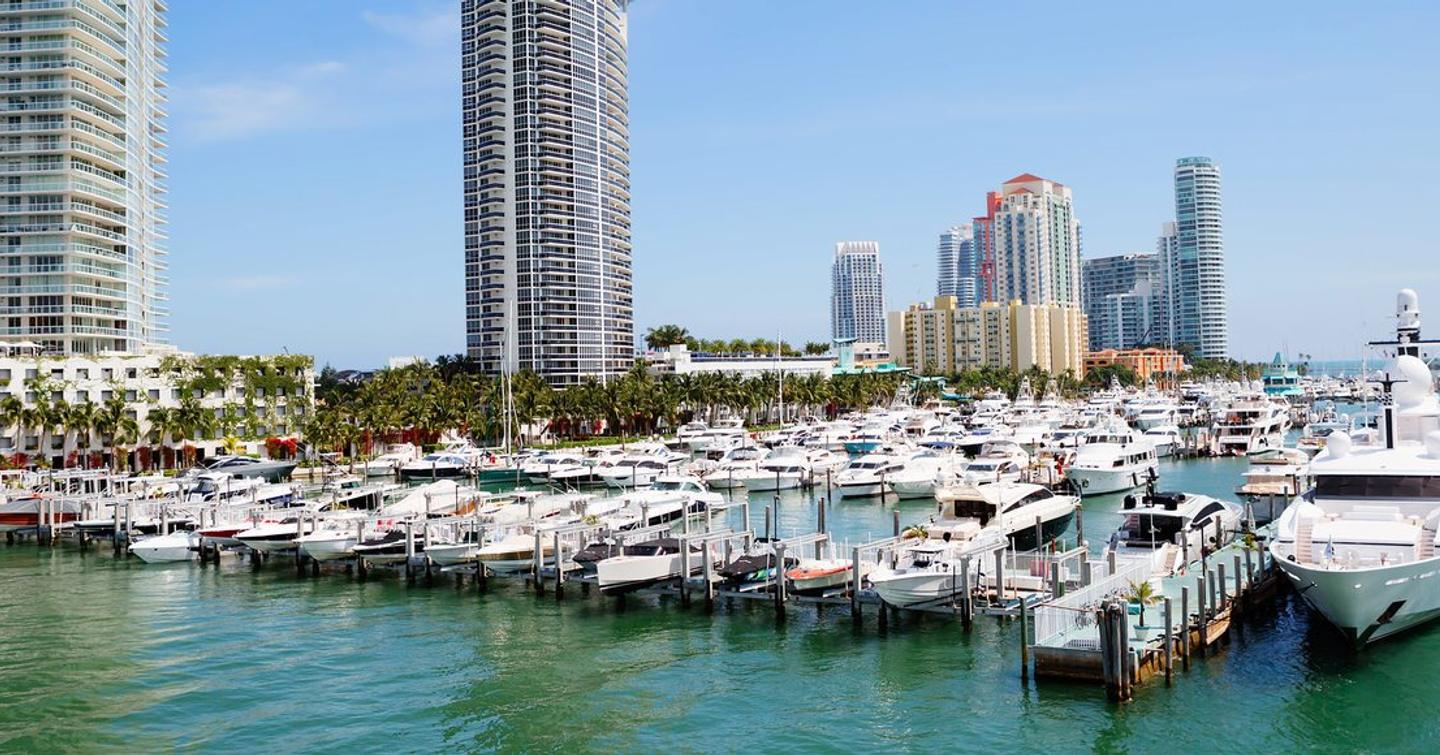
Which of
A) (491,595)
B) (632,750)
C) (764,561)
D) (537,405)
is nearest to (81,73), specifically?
(537,405)

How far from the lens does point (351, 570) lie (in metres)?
56.8

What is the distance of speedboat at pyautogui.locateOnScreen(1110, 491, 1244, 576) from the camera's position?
4328 centimetres

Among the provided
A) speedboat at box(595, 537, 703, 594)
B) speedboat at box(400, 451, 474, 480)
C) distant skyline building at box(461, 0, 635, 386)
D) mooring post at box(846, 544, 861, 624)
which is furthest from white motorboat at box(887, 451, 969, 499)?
distant skyline building at box(461, 0, 635, 386)

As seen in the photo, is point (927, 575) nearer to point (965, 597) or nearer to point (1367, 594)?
point (965, 597)

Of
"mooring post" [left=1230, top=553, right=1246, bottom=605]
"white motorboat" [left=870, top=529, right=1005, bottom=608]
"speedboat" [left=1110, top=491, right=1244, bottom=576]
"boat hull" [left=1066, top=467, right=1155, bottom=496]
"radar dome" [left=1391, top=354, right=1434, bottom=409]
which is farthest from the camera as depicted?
"boat hull" [left=1066, top=467, right=1155, bottom=496]

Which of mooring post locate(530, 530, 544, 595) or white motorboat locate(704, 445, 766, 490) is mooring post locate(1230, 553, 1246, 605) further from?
white motorboat locate(704, 445, 766, 490)

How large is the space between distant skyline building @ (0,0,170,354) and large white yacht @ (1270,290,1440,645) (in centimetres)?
11621

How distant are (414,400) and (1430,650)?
109 m

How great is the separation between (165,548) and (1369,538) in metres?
56.0

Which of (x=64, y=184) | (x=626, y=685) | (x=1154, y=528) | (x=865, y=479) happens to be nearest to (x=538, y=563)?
(x=626, y=685)

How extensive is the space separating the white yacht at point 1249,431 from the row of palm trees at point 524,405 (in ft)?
199

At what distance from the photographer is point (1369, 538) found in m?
36.8

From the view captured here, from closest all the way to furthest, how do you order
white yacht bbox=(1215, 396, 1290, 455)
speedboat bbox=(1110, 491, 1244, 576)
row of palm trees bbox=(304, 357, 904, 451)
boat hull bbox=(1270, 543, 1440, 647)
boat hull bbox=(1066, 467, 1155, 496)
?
boat hull bbox=(1270, 543, 1440, 647), speedboat bbox=(1110, 491, 1244, 576), boat hull bbox=(1066, 467, 1155, 496), white yacht bbox=(1215, 396, 1290, 455), row of palm trees bbox=(304, 357, 904, 451)

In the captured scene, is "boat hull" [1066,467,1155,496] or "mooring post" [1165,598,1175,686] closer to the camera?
"mooring post" [1165,598,1175,686]
